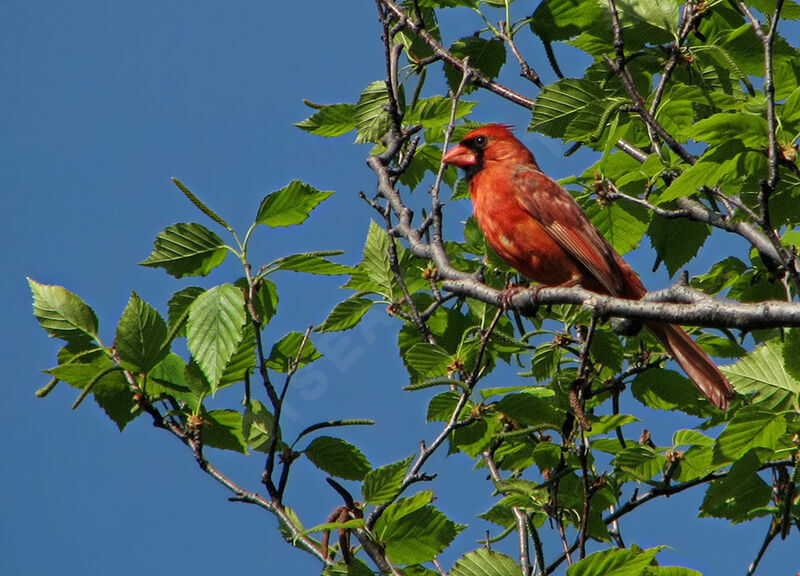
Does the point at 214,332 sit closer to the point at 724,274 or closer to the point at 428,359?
the point at 428,359

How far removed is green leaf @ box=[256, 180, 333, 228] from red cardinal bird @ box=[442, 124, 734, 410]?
115cm

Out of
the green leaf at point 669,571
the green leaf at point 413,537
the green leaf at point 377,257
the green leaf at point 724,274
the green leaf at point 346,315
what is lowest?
the green leaf at point 669,571

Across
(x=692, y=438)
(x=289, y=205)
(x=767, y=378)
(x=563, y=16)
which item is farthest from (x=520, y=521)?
(x=563, y=16)

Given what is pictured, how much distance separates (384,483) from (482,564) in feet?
1.25

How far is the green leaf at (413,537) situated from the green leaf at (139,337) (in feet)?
3.05

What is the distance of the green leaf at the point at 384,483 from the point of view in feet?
10.1

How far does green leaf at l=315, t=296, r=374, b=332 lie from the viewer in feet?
14.2

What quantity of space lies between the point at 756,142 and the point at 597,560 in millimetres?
1282

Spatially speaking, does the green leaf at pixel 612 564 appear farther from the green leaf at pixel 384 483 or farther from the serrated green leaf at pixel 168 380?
the serrated green leaf at pixel 168 380

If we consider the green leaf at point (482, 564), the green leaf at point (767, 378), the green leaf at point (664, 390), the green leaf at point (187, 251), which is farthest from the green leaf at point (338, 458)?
the green leaf at point (767, 378)

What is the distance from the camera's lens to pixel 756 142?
2.94 m

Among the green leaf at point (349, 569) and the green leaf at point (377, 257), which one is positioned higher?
the green leaf at point (377, 257)

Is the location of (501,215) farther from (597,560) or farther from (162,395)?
(597,560)

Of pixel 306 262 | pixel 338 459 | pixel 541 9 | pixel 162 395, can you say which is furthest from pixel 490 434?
pixel 541 9
